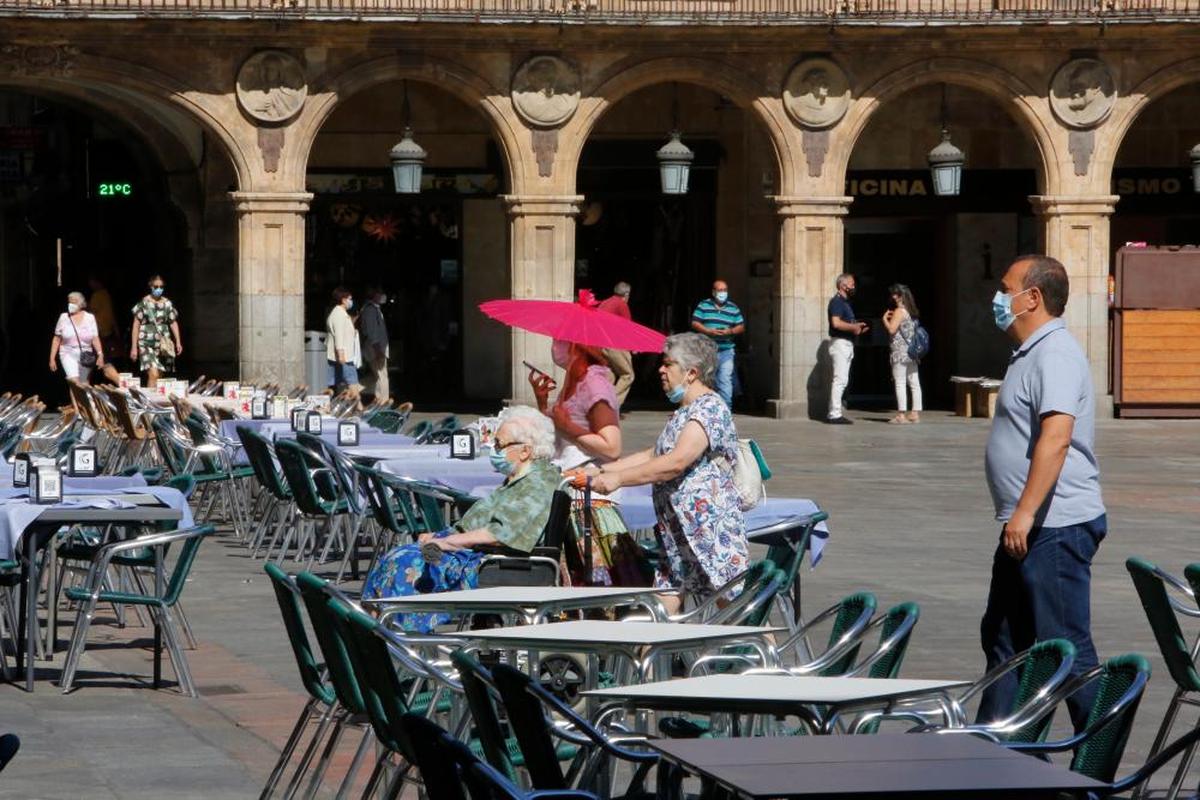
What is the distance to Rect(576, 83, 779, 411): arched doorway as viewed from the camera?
31.0 meters

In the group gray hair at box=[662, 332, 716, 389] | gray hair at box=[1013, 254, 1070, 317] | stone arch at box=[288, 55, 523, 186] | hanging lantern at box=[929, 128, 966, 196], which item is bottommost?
gray hair at box=[662, 332, 716, 389]

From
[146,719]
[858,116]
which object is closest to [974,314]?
[858,116]

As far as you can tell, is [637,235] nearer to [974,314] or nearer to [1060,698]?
[974,314]

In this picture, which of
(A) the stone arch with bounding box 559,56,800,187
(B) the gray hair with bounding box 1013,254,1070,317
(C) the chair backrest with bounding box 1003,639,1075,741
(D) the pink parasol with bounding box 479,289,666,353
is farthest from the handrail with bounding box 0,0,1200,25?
(C) the chair backrest with bounding box 1003,639,1075,741

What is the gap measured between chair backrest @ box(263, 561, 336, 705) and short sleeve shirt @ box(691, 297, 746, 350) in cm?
2076

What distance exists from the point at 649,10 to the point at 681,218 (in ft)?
13.3

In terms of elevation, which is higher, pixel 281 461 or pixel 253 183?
pixel 253 183

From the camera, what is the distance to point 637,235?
31.8 metres

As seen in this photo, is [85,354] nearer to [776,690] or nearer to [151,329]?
[151,329]

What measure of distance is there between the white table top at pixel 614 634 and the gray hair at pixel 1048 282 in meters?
1.35

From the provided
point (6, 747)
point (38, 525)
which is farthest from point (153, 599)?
point (6, 747)

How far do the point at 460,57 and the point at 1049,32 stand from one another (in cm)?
684

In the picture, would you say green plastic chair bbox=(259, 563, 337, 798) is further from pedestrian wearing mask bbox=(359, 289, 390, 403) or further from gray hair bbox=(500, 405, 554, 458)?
pedestrian wearing mask bbox=(359, 289, 390, 403)

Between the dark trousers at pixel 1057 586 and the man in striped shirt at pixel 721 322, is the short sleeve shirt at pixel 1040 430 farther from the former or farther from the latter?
the man in striped shirt at pixel 721 322
